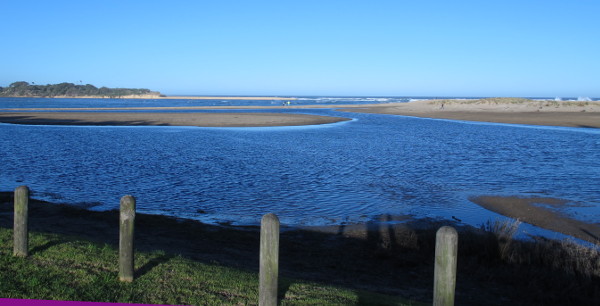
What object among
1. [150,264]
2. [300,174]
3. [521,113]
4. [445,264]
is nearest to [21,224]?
[150,264]

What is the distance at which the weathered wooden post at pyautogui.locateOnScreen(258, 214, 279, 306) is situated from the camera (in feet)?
15.7

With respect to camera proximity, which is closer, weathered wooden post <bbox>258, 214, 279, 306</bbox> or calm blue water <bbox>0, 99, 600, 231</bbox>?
weathered wooden post <bbox>258, 214, 279, 306</bbox>

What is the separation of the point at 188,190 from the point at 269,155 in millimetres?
8366

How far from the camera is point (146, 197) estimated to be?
14203 mm

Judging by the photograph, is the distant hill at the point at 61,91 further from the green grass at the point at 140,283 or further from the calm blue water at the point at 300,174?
the green grass at the point at 140,283

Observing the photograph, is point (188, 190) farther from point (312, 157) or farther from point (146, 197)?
point (312, 157)

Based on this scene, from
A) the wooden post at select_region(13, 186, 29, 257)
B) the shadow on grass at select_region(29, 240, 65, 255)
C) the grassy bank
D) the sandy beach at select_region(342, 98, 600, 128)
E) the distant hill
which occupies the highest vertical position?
the distant hill

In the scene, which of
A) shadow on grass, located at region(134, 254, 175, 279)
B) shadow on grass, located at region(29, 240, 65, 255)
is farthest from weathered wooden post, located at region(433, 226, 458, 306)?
shadow on grass, located at region(29, 240, 65, 255)

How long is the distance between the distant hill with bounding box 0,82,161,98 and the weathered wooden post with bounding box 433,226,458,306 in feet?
593

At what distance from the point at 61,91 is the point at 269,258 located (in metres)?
197

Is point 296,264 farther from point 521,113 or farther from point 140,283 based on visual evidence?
point 521,113

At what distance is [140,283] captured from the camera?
5.82 meters

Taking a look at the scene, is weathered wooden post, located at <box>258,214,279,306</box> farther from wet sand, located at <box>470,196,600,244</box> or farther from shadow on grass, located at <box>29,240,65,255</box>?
wet sand, located at <box>470,196,600,244</box>

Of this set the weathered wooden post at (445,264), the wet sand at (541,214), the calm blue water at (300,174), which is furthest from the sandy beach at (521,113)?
the weathered wooden post at (445,264)
